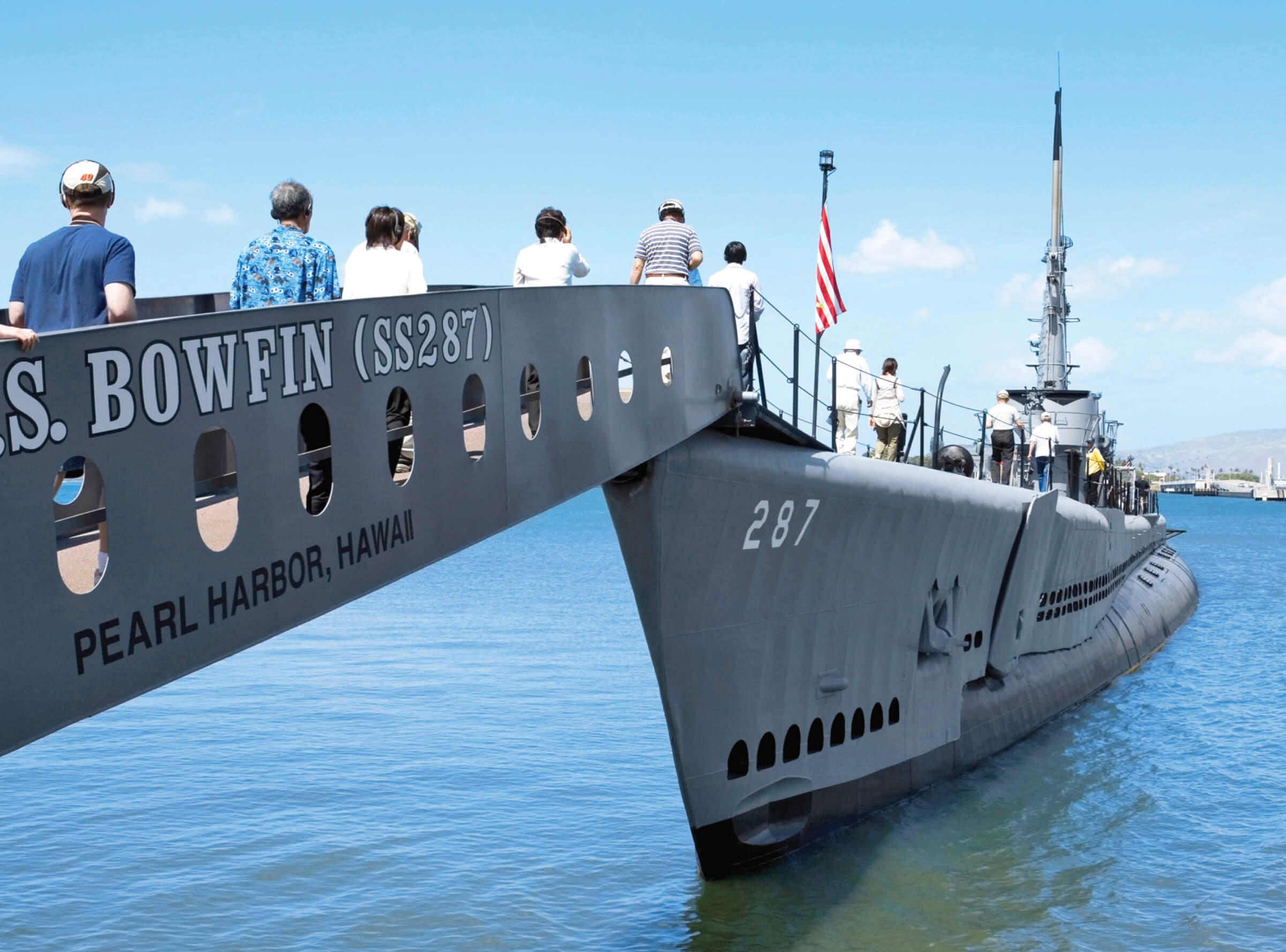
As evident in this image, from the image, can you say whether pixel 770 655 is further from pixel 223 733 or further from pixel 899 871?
pixel 223 733

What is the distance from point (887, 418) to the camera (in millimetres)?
14906

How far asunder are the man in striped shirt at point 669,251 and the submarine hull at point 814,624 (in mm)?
1449

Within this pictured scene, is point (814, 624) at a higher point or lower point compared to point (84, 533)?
lower

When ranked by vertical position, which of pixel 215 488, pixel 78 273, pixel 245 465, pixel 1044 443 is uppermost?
pixel 78 273

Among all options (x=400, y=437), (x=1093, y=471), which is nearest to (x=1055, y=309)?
(x=1093, y=471)

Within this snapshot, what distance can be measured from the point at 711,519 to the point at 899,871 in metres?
4.43

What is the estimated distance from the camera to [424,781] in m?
17.3

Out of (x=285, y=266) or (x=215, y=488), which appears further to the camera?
(x=285, y=266)

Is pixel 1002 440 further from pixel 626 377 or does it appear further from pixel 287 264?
pixel 287 264

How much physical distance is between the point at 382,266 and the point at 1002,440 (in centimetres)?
1487

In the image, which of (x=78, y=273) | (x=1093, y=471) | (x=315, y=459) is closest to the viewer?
(x=78, y=273)

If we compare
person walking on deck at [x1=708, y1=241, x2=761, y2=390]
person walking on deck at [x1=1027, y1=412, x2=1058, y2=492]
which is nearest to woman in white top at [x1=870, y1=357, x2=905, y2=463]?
person walking on deck at [x1=708, y1=241, x2=761, y2=390]

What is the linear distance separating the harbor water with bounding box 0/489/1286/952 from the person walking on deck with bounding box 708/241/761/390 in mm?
5043

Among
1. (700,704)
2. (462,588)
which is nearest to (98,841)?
(700,704)
